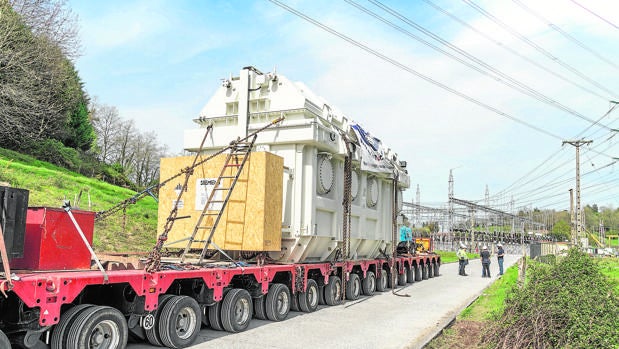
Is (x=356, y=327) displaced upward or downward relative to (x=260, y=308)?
downward

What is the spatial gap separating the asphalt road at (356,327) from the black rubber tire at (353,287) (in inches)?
9.1

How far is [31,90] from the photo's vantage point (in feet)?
80.5

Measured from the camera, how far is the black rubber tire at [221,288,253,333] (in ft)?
29.6

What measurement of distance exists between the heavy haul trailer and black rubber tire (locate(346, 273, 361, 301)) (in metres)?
0.06

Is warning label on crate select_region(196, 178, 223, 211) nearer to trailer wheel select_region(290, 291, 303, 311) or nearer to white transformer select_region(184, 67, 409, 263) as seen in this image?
white transformer select_region(184, 67, 409, 263)

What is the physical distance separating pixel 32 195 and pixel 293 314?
11.7 meters

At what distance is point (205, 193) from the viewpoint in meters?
11.1

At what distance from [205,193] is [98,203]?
12470mm

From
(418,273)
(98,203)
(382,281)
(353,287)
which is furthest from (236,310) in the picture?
(98,203)

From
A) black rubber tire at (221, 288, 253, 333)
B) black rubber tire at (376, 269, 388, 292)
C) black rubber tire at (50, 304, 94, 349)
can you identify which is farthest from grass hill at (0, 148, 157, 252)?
black rubber tire at (50, 304, 94, 349)

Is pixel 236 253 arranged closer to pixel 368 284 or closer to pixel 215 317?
pixel 215 317

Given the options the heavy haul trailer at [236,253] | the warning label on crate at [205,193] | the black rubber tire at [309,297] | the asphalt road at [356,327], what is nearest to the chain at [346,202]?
the heavy haul trailer at [236,253]

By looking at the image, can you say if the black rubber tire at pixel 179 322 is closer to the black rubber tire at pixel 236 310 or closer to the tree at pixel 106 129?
the black rubber tire at pixel 236 310

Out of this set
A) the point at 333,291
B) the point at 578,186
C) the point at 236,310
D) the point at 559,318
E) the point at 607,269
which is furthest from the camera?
the point at 578,186
